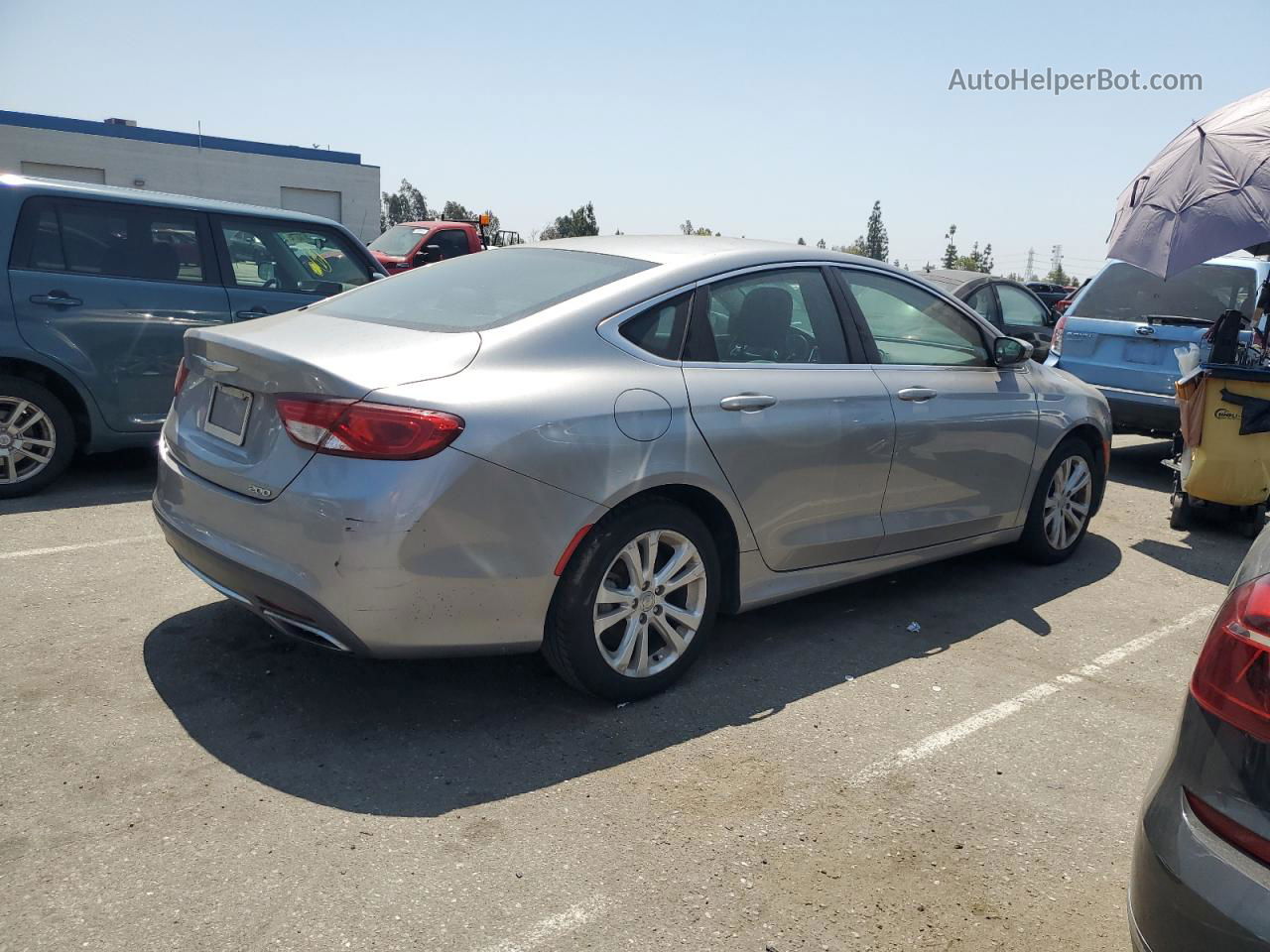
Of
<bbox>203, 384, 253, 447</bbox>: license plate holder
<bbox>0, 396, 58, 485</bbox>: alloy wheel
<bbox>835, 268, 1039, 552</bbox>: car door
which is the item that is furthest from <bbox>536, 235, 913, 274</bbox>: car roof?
<bbox>0, 396, 58, 485</bbox>: alloy wheel

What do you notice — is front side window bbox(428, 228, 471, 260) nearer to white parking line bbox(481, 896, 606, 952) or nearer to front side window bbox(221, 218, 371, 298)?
front side window bbox(221, 218, 371, 298)

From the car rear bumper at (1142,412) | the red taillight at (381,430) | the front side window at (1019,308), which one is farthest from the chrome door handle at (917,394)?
the front side window at (1019,308)

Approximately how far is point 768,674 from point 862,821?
1107 millimetres

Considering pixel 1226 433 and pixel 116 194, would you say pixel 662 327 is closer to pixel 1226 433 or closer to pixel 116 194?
pixel 1226 433

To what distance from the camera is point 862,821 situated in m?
3.19

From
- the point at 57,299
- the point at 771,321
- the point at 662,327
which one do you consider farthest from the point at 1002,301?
the point at 57,299

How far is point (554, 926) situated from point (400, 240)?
17.7 meters

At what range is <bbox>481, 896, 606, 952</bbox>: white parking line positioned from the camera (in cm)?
256

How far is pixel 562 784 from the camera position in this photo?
3.32 metres

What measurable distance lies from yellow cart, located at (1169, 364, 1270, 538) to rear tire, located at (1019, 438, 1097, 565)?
0.88 metres

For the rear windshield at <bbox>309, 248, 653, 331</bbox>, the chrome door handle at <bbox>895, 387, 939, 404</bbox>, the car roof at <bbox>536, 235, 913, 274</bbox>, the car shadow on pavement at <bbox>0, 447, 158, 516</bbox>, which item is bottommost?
the car shadow on pavement at <bbox>0, 447, 158, 516</bbox>

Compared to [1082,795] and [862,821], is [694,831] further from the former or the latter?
[1082,795]

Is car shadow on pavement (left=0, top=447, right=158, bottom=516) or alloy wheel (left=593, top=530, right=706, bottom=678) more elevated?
alloy wheel (left=593, top=530, right=706, bottom=678)

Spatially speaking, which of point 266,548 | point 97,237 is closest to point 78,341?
point 97,237
